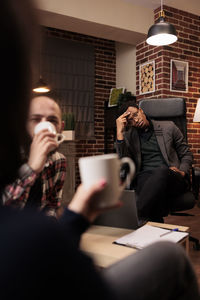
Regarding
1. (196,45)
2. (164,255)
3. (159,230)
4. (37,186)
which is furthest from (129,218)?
(196,45)

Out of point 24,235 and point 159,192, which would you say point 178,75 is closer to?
point 159,192

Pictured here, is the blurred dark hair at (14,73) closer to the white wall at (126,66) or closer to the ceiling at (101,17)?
the ceiling at (101,17)

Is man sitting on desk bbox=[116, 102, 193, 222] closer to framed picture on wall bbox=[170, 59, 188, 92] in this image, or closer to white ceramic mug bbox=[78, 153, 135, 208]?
framed picture on wall bbox=[170, 59, 188, 92]

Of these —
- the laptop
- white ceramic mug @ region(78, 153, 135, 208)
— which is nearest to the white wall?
the laptop

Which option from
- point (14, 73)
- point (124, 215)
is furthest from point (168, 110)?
point (14, 73)

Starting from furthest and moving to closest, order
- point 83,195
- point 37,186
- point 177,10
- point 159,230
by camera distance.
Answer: point 177,10 < point 159,230 < point 37,186 < point 83,195

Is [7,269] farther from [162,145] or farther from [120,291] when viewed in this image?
[162,145]

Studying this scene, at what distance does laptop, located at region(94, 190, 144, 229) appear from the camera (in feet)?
4.65

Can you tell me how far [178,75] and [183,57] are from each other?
0.28m

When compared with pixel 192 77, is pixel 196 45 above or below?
above

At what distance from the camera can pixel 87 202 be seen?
488mm

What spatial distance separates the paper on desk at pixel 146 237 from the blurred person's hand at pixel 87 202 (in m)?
0.74

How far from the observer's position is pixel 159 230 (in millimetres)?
1391

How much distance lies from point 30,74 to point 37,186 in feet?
2.83
